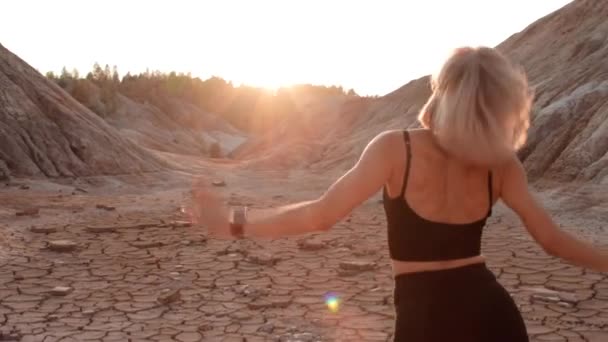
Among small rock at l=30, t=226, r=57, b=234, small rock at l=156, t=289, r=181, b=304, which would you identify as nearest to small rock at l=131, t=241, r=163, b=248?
small rock at l=30, t=226, r=57, b=234

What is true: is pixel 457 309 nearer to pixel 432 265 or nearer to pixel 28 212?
pixel 432 265

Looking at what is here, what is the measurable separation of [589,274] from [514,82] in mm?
5252

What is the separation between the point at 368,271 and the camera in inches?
259

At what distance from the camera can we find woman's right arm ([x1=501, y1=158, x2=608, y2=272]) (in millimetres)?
1827

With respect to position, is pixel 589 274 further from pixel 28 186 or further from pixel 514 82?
pixel 28 186

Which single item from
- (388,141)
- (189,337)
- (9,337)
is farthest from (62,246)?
(388,141)

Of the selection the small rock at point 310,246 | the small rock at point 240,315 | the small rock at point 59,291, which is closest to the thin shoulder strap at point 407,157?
the small rock at point 240,315

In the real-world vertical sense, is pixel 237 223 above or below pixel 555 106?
below

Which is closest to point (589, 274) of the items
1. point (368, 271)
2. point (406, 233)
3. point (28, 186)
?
point (368, 271)

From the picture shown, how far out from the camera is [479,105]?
1.64 meters

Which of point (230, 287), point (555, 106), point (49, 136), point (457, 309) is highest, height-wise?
point (555, 106)

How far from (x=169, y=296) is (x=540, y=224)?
4097 millimetres

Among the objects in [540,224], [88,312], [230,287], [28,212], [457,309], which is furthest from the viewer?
[28,212]

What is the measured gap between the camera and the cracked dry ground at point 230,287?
4832mm
